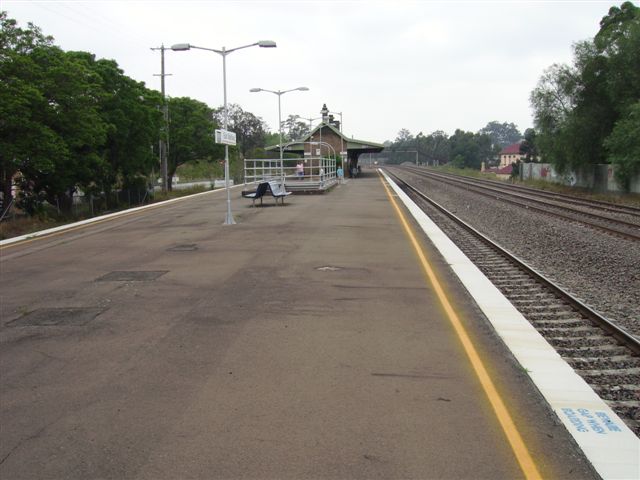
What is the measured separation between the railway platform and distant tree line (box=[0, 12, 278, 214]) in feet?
51.1

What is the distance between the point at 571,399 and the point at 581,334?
2.44m

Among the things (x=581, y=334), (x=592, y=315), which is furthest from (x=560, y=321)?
(x=581, y=334)

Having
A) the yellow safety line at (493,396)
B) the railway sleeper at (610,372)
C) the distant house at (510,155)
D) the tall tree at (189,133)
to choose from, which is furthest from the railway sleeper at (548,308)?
the distant house at (510,155)

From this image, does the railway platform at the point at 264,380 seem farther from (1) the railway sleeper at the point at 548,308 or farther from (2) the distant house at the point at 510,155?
(2) the distant house at the point at 510,155

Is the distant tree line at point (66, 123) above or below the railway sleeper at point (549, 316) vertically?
above

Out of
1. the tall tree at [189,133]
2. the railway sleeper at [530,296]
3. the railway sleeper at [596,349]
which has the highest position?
the tall tree at [189,133]

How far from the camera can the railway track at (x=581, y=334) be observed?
17.1 ft

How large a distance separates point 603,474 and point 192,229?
15127 mm

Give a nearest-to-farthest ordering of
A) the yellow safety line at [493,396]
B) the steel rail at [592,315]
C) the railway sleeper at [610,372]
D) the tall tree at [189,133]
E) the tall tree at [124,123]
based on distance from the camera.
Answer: the yellow safety line at [493,396], the railway sleeper at [610,372], the steel rail at [592,315], the tall tree at [124,123], the tall tree at [189,133]

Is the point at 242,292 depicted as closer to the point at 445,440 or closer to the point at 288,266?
the point at 288,266

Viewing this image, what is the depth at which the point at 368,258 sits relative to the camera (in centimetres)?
1186

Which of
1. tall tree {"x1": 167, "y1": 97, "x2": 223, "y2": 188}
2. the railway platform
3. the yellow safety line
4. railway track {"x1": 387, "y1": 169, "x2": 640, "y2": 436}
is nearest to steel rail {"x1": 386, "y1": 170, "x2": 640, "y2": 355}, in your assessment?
railway track {"x1": 387, "y1": 169, "x2": 640, "y2": 436}

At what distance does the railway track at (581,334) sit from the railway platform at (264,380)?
71cm

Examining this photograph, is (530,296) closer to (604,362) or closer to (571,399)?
(604,362)
